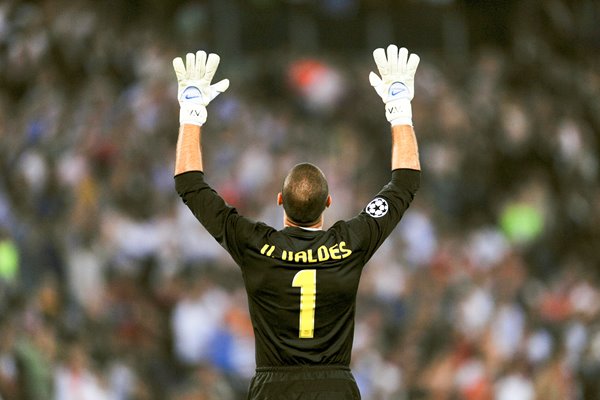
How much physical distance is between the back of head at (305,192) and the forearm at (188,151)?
45cm

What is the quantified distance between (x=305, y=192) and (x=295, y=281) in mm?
389

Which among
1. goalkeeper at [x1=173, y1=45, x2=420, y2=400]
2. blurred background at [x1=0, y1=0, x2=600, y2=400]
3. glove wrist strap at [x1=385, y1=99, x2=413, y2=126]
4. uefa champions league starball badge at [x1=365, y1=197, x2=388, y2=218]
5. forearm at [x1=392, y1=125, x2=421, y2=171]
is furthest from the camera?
blurred background at [x1=0, y1=0, x2=600, y2=400]

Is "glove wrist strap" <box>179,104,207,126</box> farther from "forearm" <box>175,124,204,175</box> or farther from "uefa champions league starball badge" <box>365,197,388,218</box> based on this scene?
"uefa champions league starball badge" <box>365,197,388,218</box>

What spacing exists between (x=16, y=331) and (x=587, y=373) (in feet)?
23.8

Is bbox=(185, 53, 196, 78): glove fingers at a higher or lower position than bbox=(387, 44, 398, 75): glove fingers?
lower

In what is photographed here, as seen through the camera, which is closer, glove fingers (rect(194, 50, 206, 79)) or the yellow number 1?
the yellow number 1

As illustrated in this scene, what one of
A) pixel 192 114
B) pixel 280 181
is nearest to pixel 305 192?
pixel 192 114

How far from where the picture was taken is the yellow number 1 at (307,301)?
14.5 feet

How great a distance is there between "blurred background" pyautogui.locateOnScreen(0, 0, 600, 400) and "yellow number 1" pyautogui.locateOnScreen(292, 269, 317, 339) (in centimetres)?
825

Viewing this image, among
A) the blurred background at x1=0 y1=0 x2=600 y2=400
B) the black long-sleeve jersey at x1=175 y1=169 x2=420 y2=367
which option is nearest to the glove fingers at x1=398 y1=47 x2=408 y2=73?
the black long-sleeve jersey at x1=175 y1=169 x2=420 y2=367

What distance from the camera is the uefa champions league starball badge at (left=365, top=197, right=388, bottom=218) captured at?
457 centimetres

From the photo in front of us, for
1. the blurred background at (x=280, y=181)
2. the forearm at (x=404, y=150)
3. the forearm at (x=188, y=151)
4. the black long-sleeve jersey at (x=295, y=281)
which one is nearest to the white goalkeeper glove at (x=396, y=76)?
the forearm at (x=404, y=150)

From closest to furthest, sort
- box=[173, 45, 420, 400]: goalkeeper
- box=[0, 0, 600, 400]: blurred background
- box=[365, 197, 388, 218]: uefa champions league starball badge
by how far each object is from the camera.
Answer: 1. box=[173, 45, 420, 400]: goalkeeper
2. box=[365, 197, 388, 218]: uefa champions league starball badge
3. box=[0, 0, 600, 400]: blurred background

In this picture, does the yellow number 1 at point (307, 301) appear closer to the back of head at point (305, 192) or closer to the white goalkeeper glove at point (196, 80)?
the back of head at point (305, 192)
